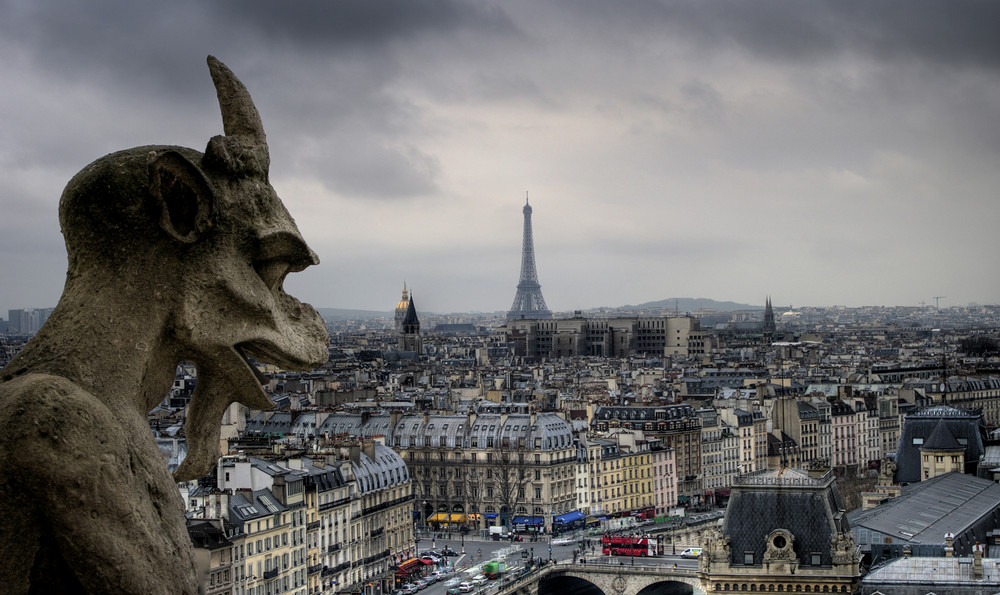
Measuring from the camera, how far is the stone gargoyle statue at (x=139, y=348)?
3412mm

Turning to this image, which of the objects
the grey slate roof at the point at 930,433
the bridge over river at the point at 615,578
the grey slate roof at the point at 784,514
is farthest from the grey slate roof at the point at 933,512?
the bridge over river at the point at 615,578

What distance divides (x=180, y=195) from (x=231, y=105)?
0.48 metres

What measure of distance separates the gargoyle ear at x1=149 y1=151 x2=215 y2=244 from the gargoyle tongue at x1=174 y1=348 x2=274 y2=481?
0.37 m

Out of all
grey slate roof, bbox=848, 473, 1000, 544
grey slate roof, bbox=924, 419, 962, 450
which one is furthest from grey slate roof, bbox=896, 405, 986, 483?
grey slate roof, bbox=848, 473, 1000, 544

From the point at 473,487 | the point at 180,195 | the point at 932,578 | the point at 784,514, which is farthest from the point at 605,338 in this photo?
the point at 180,195

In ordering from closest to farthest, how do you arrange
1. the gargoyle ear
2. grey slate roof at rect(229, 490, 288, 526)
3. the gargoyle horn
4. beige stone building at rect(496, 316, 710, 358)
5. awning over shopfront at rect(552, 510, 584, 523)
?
the gargoyle ear
the gargoyle horn
grey slate roof at rect(229, 490, 288, 526)
awning over shopfront at rect(552, 510, 584, 523)
beige stone building at rect(496, 316, 710, 358)

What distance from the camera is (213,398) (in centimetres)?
427

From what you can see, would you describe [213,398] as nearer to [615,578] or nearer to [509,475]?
[615,578]

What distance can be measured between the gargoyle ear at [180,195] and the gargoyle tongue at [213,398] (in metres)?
0.37

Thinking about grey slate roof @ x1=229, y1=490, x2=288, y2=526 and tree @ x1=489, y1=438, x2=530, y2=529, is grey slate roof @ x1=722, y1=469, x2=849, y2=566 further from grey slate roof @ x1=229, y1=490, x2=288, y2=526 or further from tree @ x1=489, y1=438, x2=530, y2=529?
tree @ x1=489, y1=438, x2=530, y2=529

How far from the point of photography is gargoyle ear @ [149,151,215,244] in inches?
148

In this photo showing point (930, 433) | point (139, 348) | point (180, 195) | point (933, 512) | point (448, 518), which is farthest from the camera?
point (448, 518)

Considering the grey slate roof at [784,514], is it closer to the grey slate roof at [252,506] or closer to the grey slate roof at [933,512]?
the grey slate roof at [933,512]

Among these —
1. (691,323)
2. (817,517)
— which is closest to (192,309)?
(817,517)
